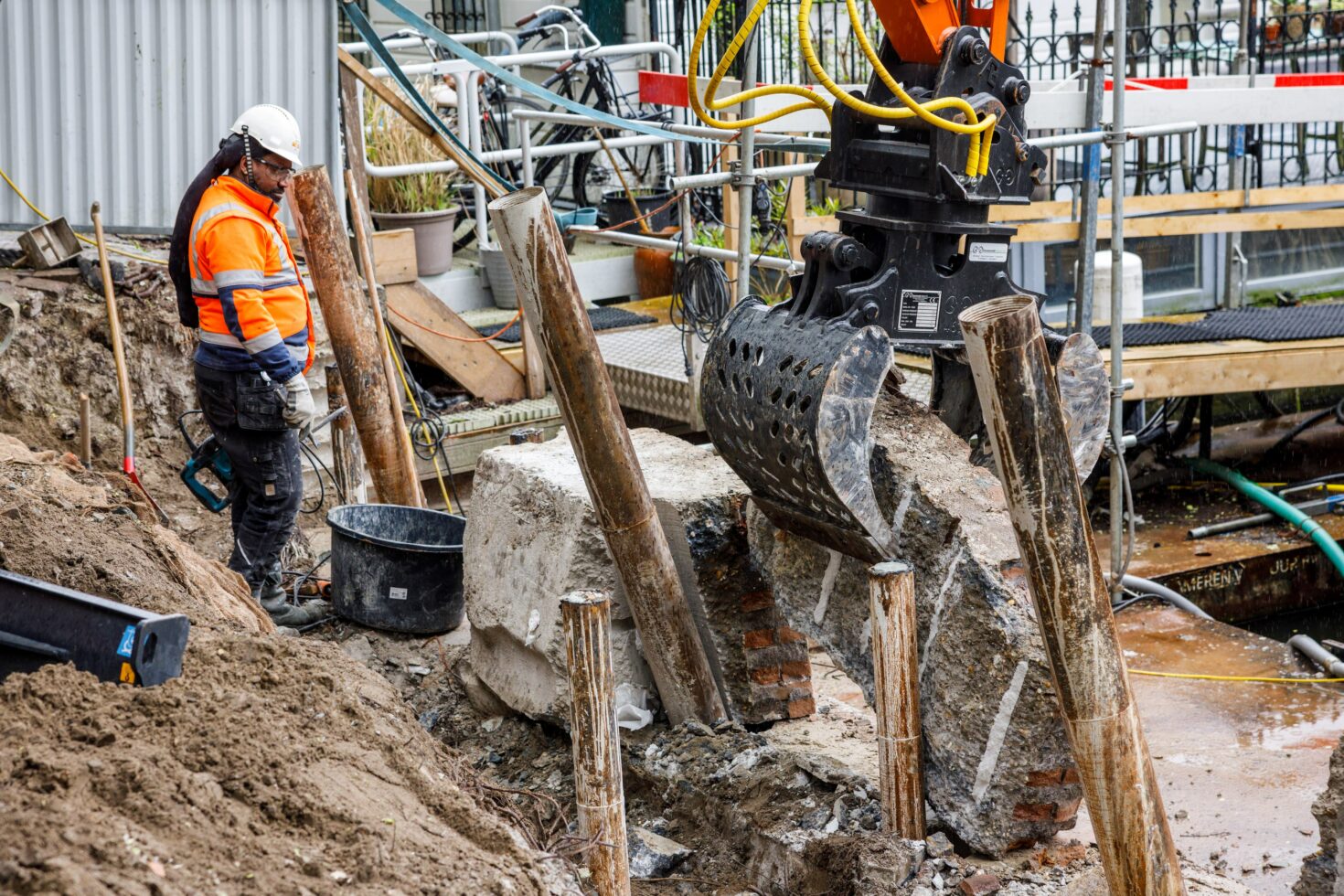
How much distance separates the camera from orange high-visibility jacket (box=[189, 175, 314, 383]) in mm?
5625

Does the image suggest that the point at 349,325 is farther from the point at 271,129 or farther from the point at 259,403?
the point at 271,129

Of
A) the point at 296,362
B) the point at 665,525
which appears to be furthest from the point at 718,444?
the point at 296,362

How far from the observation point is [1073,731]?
12.2ft

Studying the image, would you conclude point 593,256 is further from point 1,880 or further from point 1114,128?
point 1,880

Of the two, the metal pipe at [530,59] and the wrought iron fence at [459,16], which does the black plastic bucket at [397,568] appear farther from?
the wrought iron fence at [459,16]

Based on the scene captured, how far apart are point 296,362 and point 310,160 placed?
8.47 ft

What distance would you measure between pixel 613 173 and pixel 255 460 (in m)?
6.43

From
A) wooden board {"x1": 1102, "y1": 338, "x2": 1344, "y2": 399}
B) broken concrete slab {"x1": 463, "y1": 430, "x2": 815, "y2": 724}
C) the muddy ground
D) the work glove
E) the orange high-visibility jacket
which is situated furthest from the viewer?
wooden board {"x1": 1102, "y1": 338, "x2": 1344, "y2": 399}

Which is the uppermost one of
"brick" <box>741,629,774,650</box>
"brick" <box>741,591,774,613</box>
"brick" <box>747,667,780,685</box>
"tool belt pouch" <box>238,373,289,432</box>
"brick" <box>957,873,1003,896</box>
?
"tool belt pouch" <box>238,373,289,432</box>

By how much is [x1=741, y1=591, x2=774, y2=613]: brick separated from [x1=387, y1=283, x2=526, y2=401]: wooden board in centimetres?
366

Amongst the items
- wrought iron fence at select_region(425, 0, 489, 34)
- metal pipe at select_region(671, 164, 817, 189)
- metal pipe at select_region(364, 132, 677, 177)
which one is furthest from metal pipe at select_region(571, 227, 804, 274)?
wrought iron fence at select_region(425, 0, 489, 34)

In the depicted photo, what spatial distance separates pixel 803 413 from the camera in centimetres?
405

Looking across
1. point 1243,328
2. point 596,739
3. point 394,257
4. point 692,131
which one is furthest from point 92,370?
point 1243,328

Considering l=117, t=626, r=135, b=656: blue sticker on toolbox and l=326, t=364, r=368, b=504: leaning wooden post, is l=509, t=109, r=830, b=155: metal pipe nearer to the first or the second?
l=326, t=364, r=368, b=504: leaning wooden post
